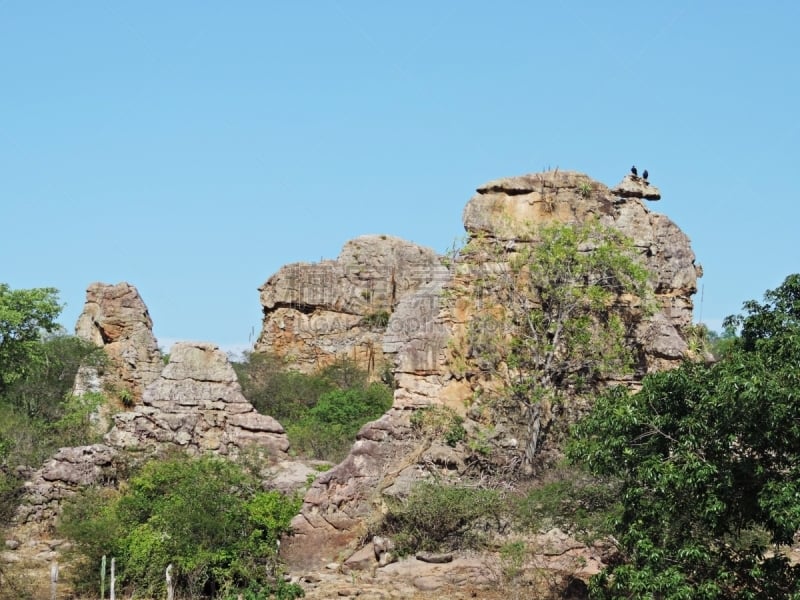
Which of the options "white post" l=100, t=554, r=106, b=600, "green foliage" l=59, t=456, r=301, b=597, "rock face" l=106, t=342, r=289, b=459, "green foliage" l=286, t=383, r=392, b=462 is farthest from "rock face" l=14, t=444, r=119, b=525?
"white post" l=100, t=554, r=106, b=600

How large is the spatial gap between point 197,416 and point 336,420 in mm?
8775

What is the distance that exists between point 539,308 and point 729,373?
Result: 29.9ft

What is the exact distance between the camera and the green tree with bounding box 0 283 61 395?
26797 millimetres

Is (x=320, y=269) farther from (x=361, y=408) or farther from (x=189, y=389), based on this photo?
(x=189, y=389)

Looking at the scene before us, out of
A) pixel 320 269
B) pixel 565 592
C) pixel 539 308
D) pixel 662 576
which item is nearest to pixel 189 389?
pixel 539 308

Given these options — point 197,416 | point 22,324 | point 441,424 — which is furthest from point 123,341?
point 441,424

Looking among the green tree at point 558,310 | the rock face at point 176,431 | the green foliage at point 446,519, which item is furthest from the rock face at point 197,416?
the green foliage at point 446,519

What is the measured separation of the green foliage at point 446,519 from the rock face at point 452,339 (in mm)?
1007

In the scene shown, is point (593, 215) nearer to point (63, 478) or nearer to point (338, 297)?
point (63, 478)

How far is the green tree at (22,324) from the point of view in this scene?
2680 cm

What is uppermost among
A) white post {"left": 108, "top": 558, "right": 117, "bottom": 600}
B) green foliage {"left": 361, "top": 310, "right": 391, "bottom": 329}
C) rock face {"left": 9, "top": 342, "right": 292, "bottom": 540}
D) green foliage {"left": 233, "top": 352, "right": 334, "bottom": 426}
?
green foliage {"left": 361, "top": 310, "right": 391, "bottom": 329}

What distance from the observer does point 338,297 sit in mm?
43406

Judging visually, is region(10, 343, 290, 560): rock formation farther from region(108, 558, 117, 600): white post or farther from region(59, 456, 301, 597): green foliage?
region(108, 558, 117, 600): white post

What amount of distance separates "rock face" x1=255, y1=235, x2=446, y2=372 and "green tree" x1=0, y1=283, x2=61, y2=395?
15.1 meters
